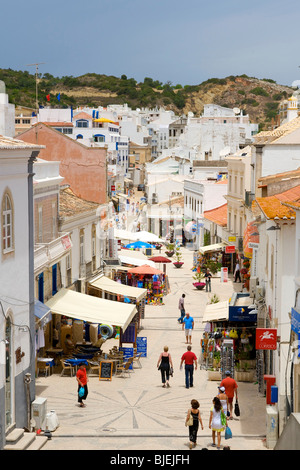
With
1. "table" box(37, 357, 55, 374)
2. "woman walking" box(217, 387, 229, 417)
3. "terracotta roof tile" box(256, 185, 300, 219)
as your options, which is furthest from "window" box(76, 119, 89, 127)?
"woman walking" box(217, 387, 229, 417)

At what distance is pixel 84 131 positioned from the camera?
9331cm

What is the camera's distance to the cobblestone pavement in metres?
17.8

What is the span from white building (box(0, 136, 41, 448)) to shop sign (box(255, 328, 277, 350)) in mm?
5314

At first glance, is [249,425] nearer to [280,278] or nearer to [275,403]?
[275,403]

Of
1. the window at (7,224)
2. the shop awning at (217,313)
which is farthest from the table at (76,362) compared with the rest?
the window at (7,224)

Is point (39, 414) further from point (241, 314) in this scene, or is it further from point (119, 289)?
point (119, 289)

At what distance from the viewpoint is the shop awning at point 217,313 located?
26.4 metres

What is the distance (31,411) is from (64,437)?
3.68 feet

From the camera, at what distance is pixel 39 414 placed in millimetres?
18297

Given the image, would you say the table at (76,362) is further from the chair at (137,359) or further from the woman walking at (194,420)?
the woman walking at (194,420)

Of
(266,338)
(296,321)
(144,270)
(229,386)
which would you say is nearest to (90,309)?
(229,386)

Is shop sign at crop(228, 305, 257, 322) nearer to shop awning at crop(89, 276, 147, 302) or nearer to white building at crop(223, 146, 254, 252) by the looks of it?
shop awning at crop(89, 276, 147, 302)

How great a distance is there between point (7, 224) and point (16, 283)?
4.58ft

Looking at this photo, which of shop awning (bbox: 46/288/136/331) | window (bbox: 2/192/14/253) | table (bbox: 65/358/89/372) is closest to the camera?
window (bbox: 2/192/14/253)
